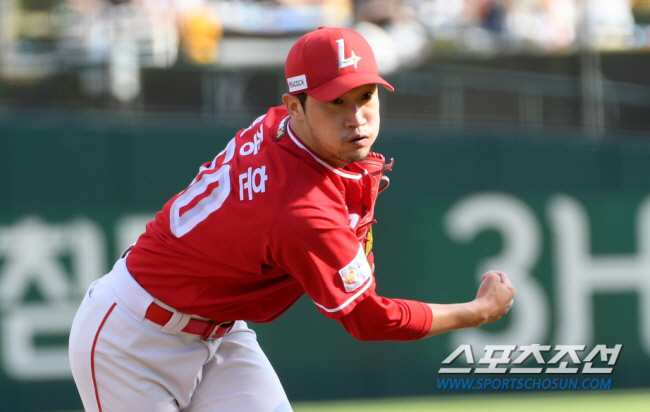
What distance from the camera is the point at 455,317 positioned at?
3363 millimetres

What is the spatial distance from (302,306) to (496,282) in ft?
12.9

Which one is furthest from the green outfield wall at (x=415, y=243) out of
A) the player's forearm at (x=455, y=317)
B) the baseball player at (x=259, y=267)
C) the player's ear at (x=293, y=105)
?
the player's ear at (x=293, y=105)

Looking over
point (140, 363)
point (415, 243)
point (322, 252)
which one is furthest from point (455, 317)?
point (415, 243)

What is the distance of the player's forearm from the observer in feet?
10.9

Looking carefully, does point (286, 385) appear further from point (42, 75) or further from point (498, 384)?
point (42, 75)

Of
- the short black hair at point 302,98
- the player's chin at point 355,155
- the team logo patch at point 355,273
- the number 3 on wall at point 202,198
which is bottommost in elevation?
the team logo patch at point 355,273

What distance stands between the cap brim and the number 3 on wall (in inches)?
19.0

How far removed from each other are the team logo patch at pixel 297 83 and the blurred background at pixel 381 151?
3959mm

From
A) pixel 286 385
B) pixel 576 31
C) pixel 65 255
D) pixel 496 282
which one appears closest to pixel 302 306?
pixel 286 385

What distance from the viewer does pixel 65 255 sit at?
6.91m

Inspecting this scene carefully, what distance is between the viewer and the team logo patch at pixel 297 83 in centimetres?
320

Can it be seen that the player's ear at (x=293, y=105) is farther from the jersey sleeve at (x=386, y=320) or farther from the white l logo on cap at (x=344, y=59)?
the jersey sleeve at (x=386, y=320)

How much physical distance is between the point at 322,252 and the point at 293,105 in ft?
1.91

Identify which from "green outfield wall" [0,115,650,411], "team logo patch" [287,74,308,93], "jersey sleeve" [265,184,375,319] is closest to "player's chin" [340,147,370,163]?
"jersey sleeve" [265,184,375,319]
